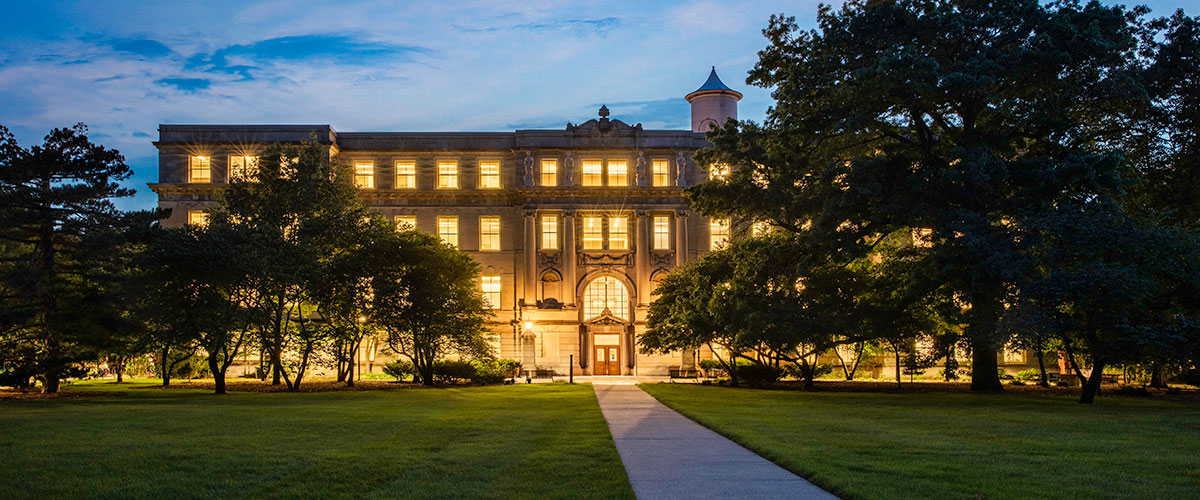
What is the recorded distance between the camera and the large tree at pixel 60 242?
1207 inches

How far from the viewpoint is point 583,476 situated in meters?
10.7

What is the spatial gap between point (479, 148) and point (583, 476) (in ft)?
171

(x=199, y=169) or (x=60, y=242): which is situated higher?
(x=199, y=169)

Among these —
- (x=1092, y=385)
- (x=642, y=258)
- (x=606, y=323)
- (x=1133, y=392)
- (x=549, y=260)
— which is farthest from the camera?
(x=549, y=260)

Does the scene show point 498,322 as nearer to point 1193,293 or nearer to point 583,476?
point 1193,293

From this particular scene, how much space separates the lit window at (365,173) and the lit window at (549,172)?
11.2 meters

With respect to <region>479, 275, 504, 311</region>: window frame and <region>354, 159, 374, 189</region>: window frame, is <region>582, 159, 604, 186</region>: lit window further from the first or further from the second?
<region>354, 159, 374, 189</region>: window frame

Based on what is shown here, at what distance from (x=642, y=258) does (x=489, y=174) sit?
11.4 m

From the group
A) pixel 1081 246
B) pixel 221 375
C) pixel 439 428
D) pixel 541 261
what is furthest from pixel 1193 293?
pixel 541 261

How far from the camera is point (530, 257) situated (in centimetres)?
6028

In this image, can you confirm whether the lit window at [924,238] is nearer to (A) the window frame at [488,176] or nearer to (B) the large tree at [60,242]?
(B) the large tree at [60,242]

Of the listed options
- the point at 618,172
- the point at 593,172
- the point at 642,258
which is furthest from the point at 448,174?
the point at 642,258

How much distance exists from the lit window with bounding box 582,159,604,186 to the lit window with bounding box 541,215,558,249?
10.4 feet

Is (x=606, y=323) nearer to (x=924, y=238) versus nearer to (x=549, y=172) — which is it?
(x=549, y=172)
